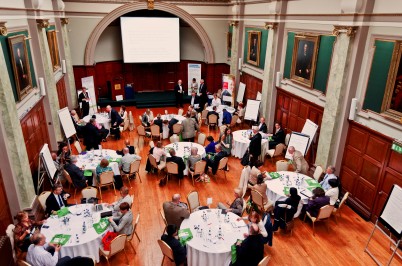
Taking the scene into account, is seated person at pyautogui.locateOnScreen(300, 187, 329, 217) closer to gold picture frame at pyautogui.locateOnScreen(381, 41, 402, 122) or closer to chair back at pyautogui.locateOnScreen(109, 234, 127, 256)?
gold picture frame at pyautogui.locateOnScreen(381, 41, 402, 122)

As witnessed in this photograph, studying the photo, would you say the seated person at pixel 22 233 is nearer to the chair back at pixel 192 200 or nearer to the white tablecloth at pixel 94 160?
the white tablecloth at pixel 94 160

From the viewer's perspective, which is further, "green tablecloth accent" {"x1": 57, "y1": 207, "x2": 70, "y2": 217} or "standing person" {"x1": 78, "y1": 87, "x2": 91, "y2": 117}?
"standing person" {"x1": 78, "y1": 87, "x2": 91, "y2": 117}

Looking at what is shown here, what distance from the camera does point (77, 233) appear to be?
19.8 ft

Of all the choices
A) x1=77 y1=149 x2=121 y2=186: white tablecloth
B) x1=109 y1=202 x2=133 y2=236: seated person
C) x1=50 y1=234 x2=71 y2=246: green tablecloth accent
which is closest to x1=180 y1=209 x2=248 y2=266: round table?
x1=109 y1=202 x2=133 y2=236: seated person

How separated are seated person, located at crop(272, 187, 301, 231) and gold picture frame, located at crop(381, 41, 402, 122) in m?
2.86

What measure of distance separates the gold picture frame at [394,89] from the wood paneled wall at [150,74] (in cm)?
1126

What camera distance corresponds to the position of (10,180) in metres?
6.69

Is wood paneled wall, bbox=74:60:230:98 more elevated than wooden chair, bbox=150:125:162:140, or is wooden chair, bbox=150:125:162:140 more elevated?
wood paneled wall, bbox=74:60:230:98

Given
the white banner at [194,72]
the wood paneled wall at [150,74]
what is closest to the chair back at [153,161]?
the wood paneled wall at [150,74]

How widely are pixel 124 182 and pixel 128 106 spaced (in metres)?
8.62

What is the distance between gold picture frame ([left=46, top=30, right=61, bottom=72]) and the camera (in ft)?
37.7

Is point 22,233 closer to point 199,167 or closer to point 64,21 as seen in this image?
point 199,167

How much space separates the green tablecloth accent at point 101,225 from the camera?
612cm

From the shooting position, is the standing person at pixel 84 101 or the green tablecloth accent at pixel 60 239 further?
the standing person at pixel 84 101
